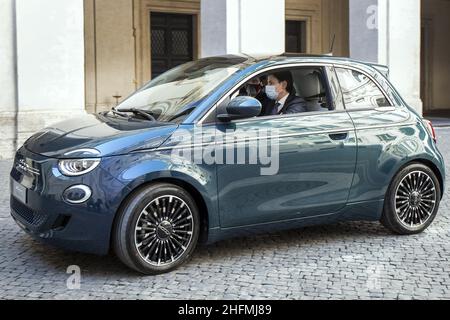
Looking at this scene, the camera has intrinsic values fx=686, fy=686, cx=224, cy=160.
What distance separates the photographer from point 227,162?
17.3 ft

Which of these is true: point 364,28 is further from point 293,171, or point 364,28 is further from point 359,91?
point 293,171

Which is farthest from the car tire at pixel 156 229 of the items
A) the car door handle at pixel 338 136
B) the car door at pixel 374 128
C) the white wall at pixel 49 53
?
the white wall at pixel 49 53

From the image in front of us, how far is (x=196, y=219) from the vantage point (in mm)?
5184

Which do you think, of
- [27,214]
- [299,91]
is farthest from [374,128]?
[27,214]

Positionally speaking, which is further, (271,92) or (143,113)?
(271,92)

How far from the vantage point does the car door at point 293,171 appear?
5.31 meters

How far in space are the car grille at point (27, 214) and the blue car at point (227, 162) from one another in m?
0.01

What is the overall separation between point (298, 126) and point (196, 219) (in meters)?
1.19

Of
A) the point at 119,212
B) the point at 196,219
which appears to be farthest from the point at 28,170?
the point at 196,219

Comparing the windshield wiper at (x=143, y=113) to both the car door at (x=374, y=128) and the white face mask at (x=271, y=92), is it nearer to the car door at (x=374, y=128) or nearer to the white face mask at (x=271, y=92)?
the white face mask at (x=271, y=92)

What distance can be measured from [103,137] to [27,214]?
2.83 feet

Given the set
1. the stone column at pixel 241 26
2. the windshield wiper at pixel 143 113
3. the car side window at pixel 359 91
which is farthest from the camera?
the stone column at pixel 241 26

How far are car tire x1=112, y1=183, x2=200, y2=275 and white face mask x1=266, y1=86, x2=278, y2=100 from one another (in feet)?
4.09
